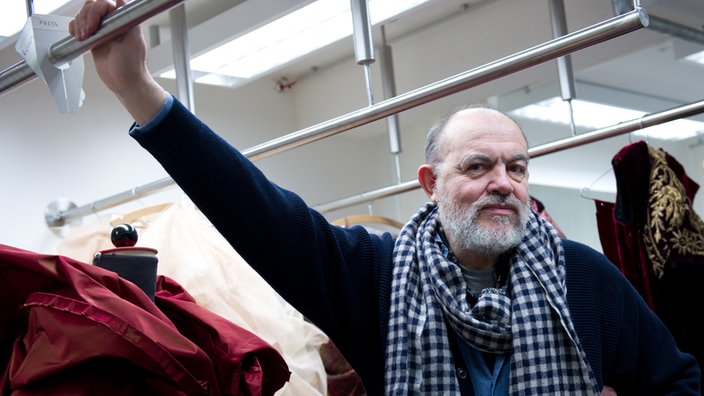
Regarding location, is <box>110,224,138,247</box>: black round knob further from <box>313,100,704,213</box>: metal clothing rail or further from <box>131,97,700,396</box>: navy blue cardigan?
<box>313,100,704,213</box>: metal clothing rail

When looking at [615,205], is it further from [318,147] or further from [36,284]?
[318,147]

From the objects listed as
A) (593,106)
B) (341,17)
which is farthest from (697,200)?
(341,17)

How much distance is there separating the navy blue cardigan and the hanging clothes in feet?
2.44

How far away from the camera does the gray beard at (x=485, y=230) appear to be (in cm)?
168

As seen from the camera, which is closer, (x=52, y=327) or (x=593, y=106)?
(x=52, y=327)

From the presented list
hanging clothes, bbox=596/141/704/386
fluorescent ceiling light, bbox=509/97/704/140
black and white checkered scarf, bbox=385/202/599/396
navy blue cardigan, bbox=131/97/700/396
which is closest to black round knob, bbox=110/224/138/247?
navy blue cardigan, bbox=131/97/700/396

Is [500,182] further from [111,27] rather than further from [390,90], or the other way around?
[390,90]

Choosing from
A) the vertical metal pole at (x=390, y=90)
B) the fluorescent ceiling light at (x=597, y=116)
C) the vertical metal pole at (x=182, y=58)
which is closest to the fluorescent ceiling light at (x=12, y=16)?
the vertical metal pole at (x=182, y=58)

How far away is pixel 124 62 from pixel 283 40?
Result: 1.80 meters

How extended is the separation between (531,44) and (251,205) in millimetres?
2350

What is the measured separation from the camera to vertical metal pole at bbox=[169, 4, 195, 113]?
258 cm

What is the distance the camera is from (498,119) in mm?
1794

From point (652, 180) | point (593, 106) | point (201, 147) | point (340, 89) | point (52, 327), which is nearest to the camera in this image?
point (52, 327)

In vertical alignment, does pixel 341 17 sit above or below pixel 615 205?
above
